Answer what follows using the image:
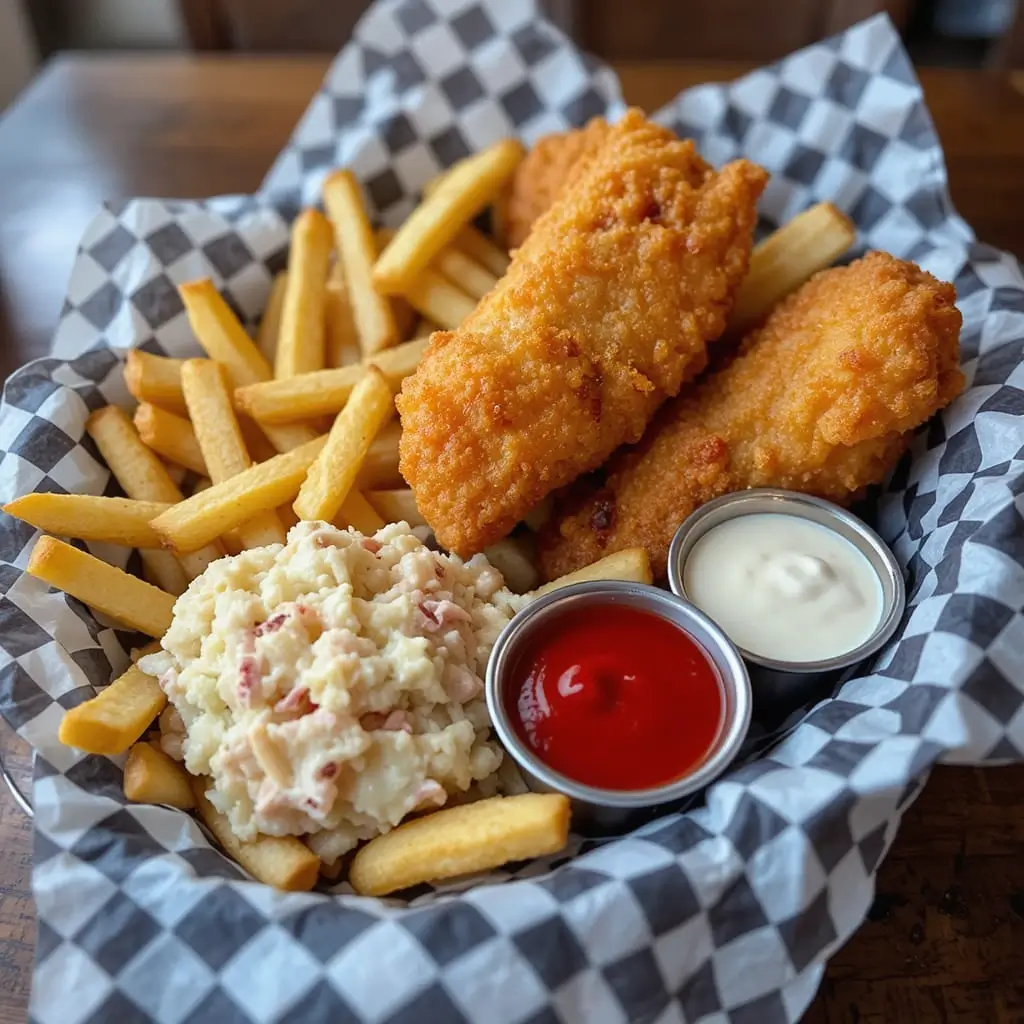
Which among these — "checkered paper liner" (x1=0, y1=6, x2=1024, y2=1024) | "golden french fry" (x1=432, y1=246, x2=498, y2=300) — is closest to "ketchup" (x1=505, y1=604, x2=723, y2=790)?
"checkered paper liner" (x1=0, y1=6, x2=1024, y2=1024)

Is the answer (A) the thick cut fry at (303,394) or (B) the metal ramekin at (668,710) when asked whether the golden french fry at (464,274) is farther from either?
(B) the metal ramekin at (668,710)

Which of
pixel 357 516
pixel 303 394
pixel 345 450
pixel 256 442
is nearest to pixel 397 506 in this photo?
pixel 357 516

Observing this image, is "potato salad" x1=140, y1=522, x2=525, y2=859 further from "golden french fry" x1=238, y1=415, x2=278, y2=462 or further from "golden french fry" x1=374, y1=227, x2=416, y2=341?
"golden french fry" x1=374, y1=227, x2=416, y2=341

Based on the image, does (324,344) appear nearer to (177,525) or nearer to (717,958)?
(177,525)

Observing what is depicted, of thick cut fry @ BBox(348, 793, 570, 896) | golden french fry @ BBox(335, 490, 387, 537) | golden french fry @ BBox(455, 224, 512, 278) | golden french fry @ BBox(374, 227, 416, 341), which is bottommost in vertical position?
thick cut fry @ BBox(348, 793, 570, 896)

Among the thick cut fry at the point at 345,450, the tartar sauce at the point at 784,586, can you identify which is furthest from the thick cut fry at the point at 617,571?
the thick cut fry at the point at 345,450

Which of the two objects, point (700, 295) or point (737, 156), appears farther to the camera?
point (737, 156)

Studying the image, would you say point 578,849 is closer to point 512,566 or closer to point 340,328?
point 512,566

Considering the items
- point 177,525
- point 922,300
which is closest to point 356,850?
point 177,525
